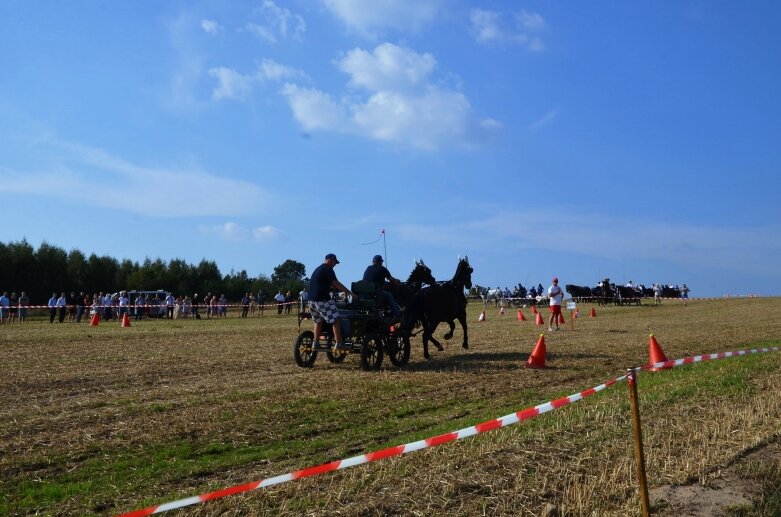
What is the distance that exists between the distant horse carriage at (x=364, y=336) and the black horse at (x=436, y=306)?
0.48 m

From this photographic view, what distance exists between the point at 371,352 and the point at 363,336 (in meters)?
0.40

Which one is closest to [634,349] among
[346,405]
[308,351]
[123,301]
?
[308,351]

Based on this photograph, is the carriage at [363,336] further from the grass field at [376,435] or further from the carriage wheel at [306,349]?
the grass field at [376,435]

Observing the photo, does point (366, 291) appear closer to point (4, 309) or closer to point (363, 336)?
point (363, 336)

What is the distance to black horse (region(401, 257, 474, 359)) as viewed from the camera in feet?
48.1

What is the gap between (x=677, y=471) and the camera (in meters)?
5.90

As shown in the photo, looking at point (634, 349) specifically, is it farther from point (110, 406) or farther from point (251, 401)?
point (110, 406)

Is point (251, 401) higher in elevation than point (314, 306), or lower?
lower

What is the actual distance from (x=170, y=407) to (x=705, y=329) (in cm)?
1910

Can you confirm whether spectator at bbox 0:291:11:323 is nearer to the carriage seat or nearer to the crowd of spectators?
the crowd of spectators

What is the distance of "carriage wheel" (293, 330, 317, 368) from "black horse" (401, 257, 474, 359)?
179cm

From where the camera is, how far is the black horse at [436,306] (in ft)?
48.1

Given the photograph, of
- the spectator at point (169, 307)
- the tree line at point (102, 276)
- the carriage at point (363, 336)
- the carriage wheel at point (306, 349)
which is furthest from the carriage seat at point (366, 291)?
the tree line at point (102, 276)

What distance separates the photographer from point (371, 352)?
1319 centimetres
